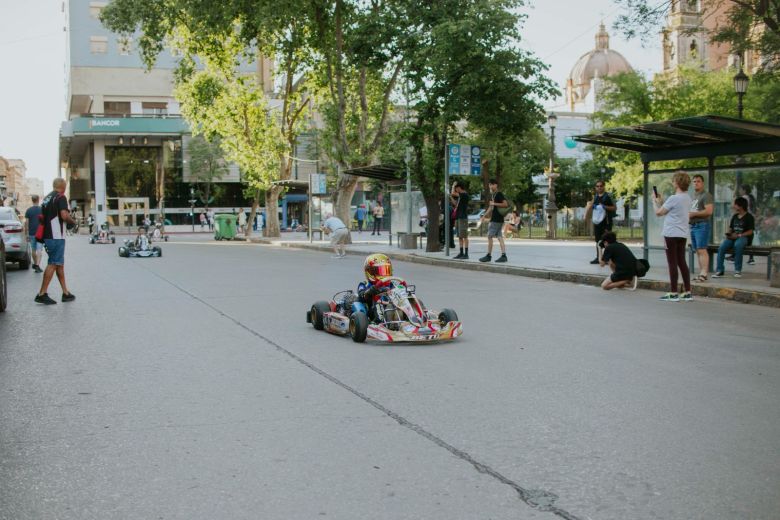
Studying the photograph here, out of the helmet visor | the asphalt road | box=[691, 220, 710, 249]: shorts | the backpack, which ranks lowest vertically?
the asphalt road

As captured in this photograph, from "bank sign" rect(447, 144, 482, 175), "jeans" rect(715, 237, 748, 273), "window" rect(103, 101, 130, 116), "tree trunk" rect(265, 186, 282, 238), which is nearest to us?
"jeans" rect(715, 237, 748, 273)

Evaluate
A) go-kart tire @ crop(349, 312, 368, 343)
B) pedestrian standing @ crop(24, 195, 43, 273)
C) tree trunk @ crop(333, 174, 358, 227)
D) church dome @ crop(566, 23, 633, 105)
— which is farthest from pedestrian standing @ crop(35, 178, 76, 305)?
church dome @ crop(566, 23, 633, 105)

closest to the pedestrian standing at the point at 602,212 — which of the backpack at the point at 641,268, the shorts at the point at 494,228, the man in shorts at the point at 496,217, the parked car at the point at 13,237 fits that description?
the man in shorts at the point at 496,217

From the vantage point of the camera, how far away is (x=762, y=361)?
773 centimetres

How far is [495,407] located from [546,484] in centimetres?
164

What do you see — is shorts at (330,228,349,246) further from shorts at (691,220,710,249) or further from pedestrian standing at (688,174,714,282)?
shorts at (691,220,710,249)

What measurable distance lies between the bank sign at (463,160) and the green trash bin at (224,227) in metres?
26.1

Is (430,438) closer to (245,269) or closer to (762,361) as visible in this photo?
(762,361)

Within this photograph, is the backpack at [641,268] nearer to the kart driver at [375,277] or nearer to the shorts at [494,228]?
the shorts at [494,228]

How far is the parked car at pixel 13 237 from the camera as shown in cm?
2033

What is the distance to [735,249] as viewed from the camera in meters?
15.9

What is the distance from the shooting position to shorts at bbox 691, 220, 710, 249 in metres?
15.4

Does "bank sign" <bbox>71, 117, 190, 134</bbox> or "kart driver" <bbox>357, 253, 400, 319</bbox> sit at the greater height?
"bank sign" <bbox>71, 117, 190, 134</bbox>

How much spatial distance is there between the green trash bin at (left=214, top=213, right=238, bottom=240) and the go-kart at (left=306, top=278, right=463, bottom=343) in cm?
4008
